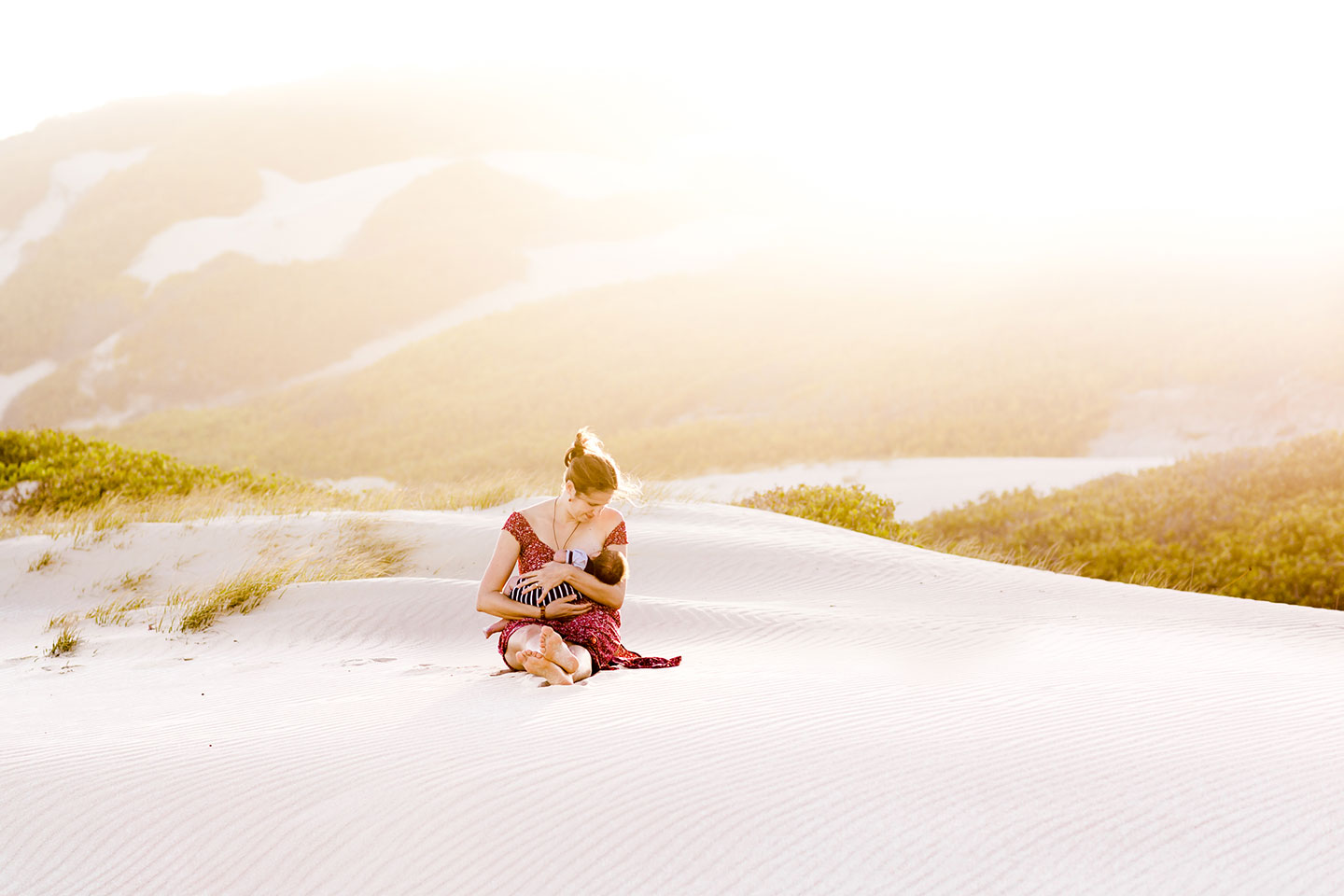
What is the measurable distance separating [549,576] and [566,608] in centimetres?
21

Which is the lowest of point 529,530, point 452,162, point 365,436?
point 365,436

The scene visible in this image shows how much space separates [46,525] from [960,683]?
358 inches

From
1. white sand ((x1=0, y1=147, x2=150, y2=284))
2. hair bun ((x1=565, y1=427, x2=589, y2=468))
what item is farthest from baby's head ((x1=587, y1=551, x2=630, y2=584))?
white sand ((x1=0, y1=147, x2=150, y2=284))

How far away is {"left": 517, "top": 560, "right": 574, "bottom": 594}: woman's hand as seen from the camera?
4586 millimetres

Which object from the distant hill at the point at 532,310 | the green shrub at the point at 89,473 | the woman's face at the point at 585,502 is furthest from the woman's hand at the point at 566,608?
the distant hill at the point at 532,310

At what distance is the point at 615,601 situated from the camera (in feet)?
15.6

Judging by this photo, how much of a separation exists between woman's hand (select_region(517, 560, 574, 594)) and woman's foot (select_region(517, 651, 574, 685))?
1.10 ft

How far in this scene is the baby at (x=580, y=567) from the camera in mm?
4645

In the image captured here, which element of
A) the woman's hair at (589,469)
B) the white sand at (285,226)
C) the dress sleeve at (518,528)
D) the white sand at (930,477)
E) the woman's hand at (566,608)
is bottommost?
the white sand at (930,477)

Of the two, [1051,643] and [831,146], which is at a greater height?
[831,146]

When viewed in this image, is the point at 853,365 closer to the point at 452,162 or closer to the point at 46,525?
the point at 46,525

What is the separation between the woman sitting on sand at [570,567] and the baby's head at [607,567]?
30 millimetres

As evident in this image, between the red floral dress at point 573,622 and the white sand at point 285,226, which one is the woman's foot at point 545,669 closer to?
the red floral dress at point 573,622

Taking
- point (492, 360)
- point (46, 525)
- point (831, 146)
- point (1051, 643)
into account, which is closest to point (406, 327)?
point (492, 360)
